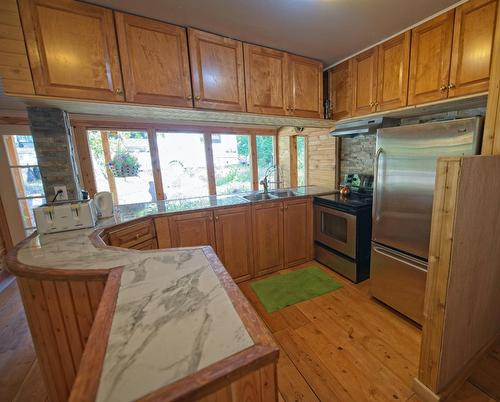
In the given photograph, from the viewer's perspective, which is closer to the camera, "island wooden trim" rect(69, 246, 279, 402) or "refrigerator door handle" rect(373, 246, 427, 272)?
"island wooden trim" rect(69, 246, 279, 402)

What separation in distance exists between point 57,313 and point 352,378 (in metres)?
1.74

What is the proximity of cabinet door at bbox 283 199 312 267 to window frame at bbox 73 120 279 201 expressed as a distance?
85.2 inches

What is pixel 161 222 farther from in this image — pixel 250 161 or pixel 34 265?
pixel 250 161

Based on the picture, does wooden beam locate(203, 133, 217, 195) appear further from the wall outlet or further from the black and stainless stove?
the wall outlet

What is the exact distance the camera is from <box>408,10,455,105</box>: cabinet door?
170 centimetres

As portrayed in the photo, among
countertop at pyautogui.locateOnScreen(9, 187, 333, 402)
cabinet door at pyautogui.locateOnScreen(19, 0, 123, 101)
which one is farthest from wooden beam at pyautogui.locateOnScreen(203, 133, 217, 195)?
countertop at pyautogui.locateOnScreen(9, 187, 333, 402)

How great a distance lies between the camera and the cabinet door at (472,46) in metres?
1.50

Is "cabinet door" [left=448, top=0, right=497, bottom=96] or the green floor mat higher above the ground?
"cabinet door" [left=448, top=0, right=497, bottom=96]

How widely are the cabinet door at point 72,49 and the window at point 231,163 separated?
2783 mm

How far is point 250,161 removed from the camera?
4828 mm

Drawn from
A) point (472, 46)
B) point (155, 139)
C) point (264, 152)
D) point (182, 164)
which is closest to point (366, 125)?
point (472, 46)

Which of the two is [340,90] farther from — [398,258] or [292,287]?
[292,287]

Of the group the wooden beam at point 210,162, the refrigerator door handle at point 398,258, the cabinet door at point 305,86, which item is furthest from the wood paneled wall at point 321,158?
the wooden beam at point 210,162

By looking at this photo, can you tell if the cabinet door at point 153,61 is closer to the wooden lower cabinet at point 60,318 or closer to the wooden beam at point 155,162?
the wooden lower cabinet at point 60,318
